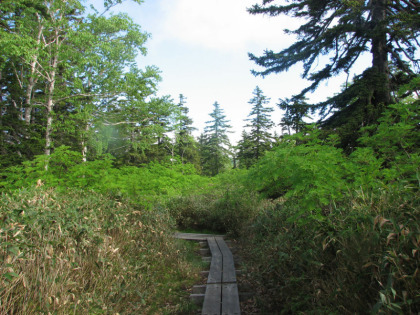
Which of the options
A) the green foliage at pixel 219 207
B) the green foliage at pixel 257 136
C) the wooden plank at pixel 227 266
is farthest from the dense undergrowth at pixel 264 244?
the green foliage at pixel 257 136

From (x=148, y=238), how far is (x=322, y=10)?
11062mm

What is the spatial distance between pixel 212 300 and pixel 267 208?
3.80 meters

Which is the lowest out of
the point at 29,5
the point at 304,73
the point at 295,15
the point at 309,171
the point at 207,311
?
the point at 207,311

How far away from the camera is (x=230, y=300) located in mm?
3980

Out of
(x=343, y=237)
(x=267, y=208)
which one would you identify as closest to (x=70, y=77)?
(x=267, y=208)

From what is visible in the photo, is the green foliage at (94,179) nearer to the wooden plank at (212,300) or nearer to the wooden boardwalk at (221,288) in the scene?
the wooden boardwalk at (221,288)

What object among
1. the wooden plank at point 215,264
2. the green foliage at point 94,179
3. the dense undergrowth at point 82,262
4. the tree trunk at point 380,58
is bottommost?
the wooden plank at point 215,264

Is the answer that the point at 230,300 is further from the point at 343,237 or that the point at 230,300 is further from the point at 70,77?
the point at 70,77

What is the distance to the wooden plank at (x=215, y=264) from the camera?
16.2 feet

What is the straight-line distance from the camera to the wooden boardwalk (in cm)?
374

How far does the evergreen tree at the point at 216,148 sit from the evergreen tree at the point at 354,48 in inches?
1211

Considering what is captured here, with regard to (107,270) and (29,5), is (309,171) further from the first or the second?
(29,5)

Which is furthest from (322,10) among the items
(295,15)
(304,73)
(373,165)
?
(373,165)

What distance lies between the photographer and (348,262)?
2383 millimetres
